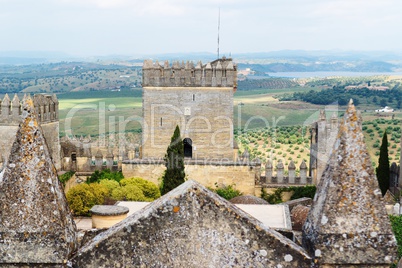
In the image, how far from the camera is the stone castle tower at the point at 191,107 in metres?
27.2

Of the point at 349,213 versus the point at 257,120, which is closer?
the point at 349,213

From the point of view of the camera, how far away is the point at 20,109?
24.3 metres

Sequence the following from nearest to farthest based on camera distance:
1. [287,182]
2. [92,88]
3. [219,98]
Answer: [287,182], [219,98], [92,88]

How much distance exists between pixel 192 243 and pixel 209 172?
20.7 metres

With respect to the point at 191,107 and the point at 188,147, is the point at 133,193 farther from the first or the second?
the point at 188,147

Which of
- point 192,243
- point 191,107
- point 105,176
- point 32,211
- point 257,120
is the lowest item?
point 257,120

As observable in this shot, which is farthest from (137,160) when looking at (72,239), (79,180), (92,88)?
(92,88)

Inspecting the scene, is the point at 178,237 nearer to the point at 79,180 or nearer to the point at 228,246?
the point at 228,246

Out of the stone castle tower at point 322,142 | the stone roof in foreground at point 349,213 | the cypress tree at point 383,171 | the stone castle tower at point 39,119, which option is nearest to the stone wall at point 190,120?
the stone castle tower at point 322,142

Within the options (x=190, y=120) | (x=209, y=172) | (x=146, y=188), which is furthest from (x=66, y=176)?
(x=190, y=120)

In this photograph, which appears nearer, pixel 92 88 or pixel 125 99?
pixel 125 99

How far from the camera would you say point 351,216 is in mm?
4141

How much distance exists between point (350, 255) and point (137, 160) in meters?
21.1

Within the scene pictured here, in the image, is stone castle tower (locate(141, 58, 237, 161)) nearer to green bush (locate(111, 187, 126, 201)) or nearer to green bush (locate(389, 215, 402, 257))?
green bush (locate(111, 187, 126, 201))
